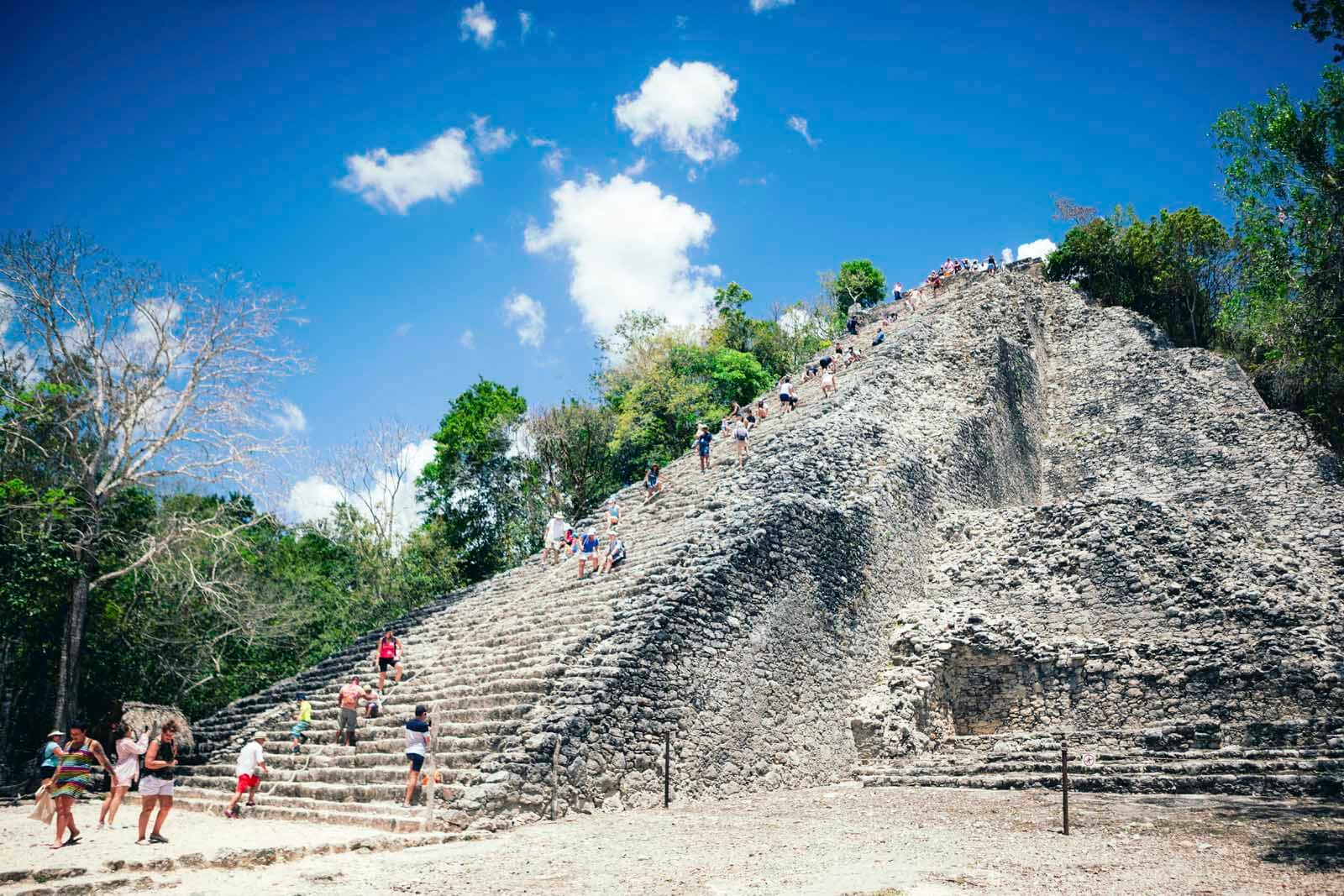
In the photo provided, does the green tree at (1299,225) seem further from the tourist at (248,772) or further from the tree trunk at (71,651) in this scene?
the tree trunk at (71,651)

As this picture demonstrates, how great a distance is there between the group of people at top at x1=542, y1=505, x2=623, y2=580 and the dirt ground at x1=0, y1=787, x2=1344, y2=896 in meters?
5.17

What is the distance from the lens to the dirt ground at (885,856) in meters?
5.80

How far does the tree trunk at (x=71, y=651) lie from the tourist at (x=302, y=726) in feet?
15.3

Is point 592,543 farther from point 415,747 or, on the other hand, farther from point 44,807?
point 44,807

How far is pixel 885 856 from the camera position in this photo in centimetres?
688

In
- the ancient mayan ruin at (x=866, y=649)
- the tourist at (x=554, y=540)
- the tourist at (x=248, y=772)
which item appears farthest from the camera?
the tourist at (x=554, y=540)

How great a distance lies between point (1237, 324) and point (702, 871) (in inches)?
1116

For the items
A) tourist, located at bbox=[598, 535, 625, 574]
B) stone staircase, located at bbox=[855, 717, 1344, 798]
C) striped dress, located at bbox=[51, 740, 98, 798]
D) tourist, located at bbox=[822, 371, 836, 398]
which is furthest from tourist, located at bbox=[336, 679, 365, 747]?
tourist, located at bbox=[822, 371, 836, 398]

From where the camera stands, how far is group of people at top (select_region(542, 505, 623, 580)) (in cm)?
1376

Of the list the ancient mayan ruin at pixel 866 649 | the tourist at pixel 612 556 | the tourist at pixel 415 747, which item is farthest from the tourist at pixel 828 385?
the tourist at pixel 415 747

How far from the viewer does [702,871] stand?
251 inches

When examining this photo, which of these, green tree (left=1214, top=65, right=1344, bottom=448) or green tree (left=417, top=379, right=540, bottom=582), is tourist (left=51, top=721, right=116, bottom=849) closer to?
green tree (left=1214, top=65, right=1344, bottom=448)

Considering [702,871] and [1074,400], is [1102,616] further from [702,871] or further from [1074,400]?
[1074,400]

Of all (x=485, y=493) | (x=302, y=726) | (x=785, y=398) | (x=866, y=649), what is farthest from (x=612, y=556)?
(x=485, y=493)
